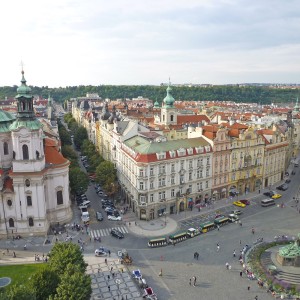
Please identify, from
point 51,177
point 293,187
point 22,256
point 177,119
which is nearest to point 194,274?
point 22,256

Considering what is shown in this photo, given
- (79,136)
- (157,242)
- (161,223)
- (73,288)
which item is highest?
(79,136)

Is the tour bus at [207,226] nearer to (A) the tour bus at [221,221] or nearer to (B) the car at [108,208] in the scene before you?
(A) the tour bus at [221,221]

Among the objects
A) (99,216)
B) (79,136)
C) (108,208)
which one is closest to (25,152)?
(99,216)

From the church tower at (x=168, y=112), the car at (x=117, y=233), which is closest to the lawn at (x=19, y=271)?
the car at (x=117, y=233)

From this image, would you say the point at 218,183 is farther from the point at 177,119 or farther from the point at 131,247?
the point at 177,119

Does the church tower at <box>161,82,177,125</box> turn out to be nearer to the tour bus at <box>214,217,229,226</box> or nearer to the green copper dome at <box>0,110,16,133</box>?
the tour bus at <box>214,217,229,226</box>

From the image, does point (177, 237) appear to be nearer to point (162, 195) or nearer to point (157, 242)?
point (157, 242)

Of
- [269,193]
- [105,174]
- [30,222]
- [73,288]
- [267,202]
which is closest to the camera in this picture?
[73,288]
